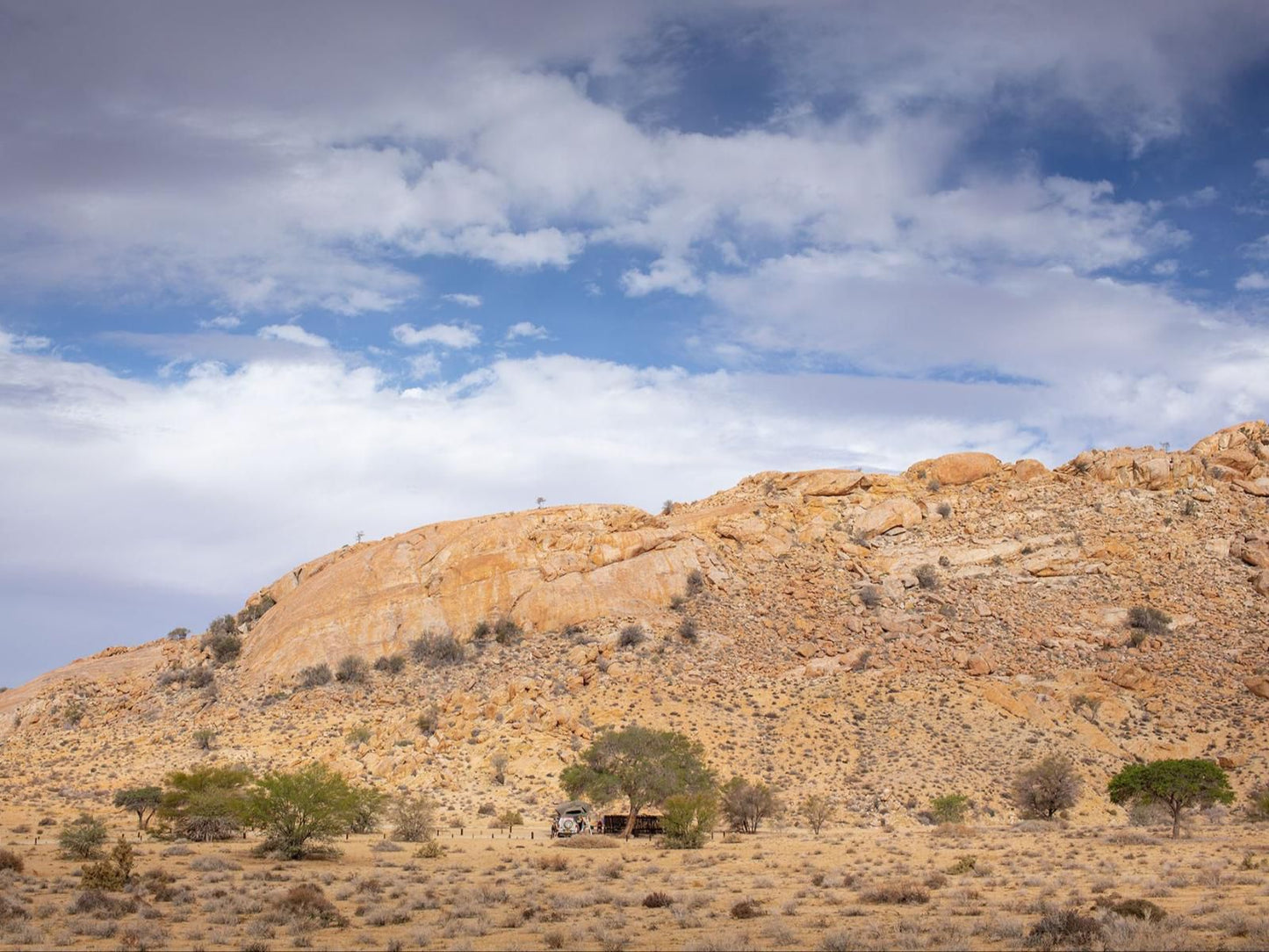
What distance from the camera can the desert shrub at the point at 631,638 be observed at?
225ft

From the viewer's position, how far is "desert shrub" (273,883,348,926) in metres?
21.6

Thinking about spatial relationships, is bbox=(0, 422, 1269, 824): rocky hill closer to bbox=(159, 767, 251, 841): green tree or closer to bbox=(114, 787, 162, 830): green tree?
bbox=(114, 787, 162, 830): green tree

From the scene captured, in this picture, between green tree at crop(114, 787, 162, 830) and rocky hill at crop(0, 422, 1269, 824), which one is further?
rocky hill at crop(0, 422, 1269, 824)

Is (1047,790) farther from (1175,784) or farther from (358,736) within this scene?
(358,736)

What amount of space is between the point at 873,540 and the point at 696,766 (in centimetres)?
3428

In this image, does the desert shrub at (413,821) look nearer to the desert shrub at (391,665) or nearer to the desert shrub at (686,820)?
the desert shrub at (686,820)

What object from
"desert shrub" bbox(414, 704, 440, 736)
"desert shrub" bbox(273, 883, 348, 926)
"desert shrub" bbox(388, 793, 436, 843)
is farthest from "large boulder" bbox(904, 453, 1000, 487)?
"desert shrub" bbox(273, 883, 348, 926)

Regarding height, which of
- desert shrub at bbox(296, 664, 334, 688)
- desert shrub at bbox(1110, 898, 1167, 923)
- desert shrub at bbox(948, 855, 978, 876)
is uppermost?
desert shrub at bbox(296, 664, 334, 688)

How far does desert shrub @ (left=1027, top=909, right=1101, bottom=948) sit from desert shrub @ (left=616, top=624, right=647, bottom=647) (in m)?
51.1

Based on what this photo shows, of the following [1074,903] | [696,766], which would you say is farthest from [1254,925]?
[696,766]

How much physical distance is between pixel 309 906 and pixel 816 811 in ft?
102

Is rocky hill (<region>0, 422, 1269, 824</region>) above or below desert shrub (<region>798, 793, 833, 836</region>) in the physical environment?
above

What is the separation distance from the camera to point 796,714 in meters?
61.2

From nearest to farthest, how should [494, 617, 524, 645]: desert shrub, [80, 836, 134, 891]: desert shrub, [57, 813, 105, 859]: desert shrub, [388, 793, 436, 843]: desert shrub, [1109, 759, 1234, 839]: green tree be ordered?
1. [80, 836, 134, 891]: desert shrub
2. [57, 813, 105, 859]: desert shrub
3. [1109, 759, 1234, 839]: green tree
4. [388, 793, 436, 843]: desert shrub
5. [494, 617, 524, 645]: desert shrub
